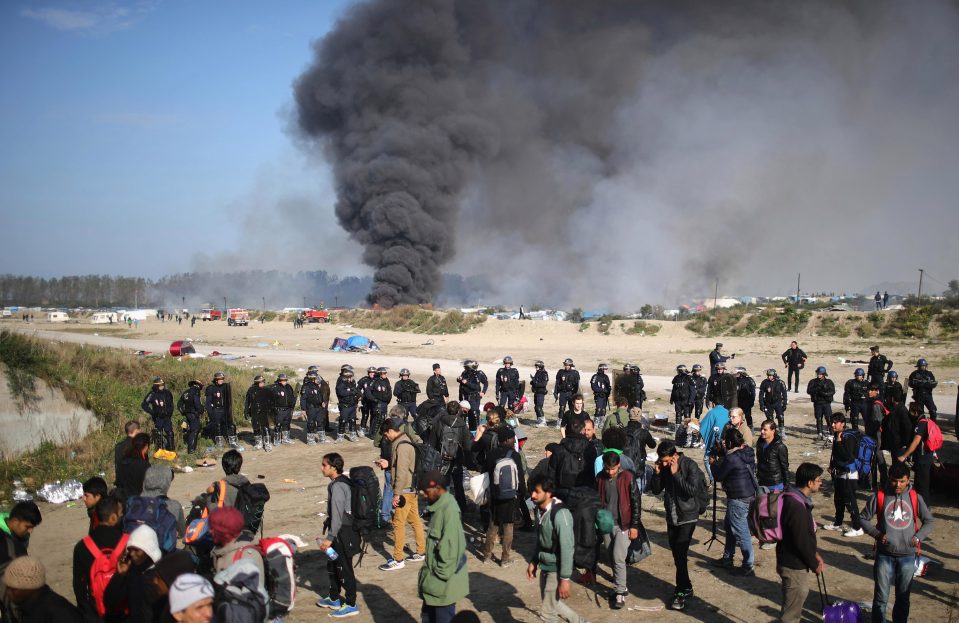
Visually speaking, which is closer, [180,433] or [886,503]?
[886,503]

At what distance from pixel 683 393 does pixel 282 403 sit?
7629mm

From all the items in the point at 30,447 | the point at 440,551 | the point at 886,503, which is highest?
the point at 886,503

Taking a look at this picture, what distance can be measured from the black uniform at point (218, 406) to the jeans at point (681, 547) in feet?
31.1

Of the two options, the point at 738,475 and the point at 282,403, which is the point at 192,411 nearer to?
the point at 282,403

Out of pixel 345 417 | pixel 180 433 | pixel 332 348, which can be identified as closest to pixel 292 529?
pixel 345 417

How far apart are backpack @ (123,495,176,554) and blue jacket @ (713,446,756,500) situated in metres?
4.63

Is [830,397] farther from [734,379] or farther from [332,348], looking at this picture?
[332,348]

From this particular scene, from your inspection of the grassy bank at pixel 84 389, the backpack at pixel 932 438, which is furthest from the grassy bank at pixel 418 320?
the backpack at pixel 932 438

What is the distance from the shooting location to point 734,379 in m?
12.5

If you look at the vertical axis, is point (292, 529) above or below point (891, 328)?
below

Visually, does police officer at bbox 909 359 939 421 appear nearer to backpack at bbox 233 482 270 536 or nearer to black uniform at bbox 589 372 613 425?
black uniform at bbox 589 372 613 425

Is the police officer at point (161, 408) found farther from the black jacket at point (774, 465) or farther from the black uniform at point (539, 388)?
the black jacket at point (774, 465)

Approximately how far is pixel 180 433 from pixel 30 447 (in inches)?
99.8

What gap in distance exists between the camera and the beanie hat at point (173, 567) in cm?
359
